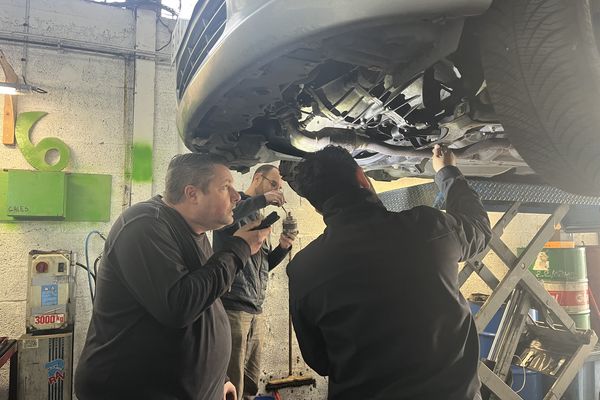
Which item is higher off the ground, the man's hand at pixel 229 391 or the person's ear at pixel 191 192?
the person's ear at pixel 191 192

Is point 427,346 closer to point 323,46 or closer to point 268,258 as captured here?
point 323,46

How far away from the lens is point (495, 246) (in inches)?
67.7

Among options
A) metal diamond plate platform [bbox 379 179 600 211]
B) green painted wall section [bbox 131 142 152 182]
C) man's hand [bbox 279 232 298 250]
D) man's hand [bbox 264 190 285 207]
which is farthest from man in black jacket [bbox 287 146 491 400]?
green painted wall section [bbox 131 142 152 182]

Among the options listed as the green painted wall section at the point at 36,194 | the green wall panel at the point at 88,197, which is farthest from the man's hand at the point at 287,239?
the green painted wall section at the point at 36,194

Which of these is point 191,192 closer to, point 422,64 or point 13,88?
point 422,64

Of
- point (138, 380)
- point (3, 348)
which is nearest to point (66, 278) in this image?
point (3, 348)

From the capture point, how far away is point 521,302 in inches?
75.3

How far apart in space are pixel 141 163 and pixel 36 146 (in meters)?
0.65

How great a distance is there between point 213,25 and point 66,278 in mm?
2064

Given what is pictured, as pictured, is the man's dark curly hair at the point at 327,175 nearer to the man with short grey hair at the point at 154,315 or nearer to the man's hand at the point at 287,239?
the man with short grey hair at the point at 154,315

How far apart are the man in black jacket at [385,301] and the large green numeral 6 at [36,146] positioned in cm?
231

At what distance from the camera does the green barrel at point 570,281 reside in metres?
2.26

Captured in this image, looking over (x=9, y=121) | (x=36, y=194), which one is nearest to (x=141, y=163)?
(x=36, y=194)

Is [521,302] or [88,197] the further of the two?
[88,197]
